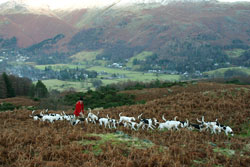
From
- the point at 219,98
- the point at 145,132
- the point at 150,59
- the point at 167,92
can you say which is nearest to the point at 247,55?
the point at 150,59

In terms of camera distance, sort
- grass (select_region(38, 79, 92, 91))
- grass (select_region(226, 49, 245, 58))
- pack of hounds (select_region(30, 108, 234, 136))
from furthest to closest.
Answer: grass (select_region(226, 49, 245, 58)) → grass (select_region(38, 79, 92, 91)) → pack of hounds (select_region(30, 108, 234, 136))

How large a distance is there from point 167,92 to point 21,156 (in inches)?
1345

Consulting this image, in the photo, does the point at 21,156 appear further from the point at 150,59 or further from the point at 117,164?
the point at 150,59

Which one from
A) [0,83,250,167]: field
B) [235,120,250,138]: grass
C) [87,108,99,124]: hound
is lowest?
[235,120,250,138]: grass

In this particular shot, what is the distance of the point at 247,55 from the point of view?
16012 cm

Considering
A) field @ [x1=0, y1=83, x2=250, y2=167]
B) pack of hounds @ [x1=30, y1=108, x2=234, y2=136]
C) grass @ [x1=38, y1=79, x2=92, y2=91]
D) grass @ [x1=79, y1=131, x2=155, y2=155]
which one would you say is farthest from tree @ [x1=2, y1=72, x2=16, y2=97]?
grass @ [x1=79, y1=131, x2=155, y2=155]

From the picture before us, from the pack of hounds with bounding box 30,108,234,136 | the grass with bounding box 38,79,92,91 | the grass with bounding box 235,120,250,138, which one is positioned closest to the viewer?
the pack of hounds with bounding box 30,108,234,136

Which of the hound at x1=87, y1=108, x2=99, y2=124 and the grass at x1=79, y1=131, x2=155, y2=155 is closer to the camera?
the grass at x1=79, y1=131, x2=155, y2=155

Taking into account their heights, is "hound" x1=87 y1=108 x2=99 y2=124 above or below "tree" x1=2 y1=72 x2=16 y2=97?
below

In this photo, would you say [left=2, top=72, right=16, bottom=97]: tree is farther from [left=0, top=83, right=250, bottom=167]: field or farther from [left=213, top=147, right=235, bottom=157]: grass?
[left=213, top=147, right=235, bottom=157]: grass

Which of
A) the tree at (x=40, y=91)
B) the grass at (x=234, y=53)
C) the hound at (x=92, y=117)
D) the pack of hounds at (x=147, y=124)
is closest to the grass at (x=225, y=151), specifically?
the pack of hounds at (x=147, y=124)

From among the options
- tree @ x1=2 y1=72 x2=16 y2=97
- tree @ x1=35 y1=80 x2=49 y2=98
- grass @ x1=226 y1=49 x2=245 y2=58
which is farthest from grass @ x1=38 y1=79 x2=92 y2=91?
grass @ x1=226 y1=49 x2=245 y2=58

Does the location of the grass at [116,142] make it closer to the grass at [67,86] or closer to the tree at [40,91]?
the tree at [40,91]

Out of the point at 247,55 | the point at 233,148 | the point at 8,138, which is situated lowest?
the point at 233,148
